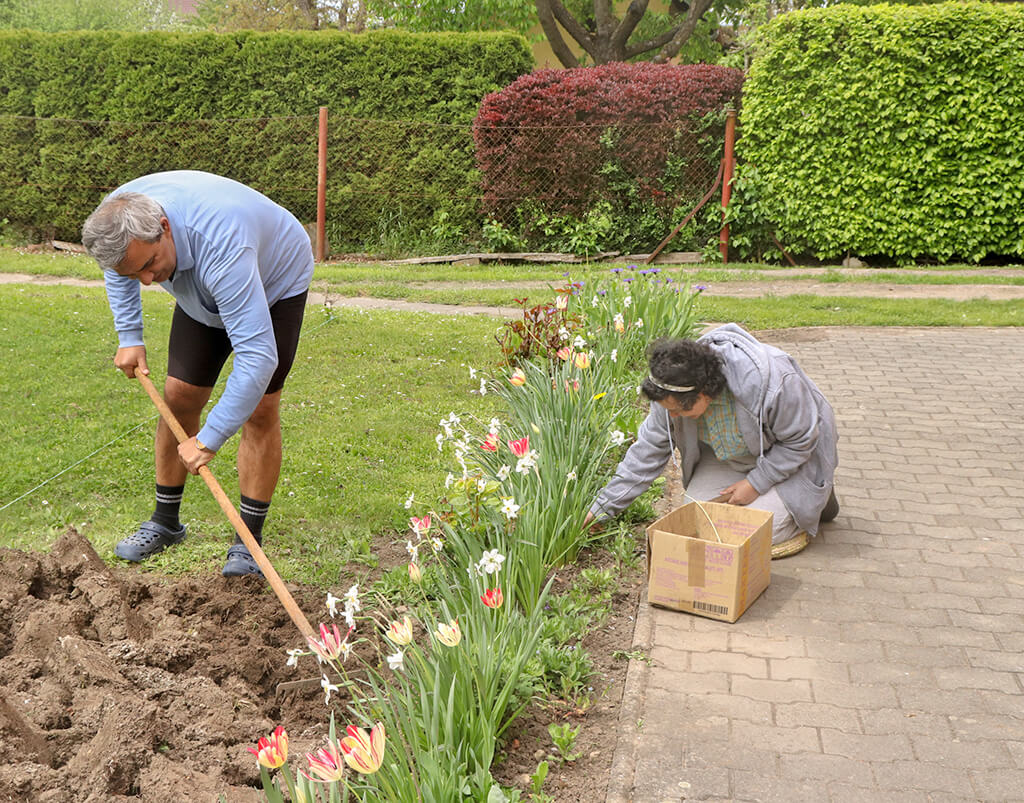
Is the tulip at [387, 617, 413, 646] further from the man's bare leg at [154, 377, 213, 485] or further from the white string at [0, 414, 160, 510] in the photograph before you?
the white string at [0, 414, 160, 510]

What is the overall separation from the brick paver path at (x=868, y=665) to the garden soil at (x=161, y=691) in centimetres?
23

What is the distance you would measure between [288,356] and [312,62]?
10.3 metres

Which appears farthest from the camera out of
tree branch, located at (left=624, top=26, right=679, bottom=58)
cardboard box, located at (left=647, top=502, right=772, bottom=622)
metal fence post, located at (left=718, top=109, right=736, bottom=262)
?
tree branch, located at (left=624, top=26, right=679, bottom=58)

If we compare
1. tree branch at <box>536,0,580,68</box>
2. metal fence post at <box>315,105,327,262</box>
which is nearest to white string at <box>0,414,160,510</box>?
metal fence post at <box>315,105,327,262</box>

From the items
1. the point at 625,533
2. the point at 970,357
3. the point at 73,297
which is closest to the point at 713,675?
the point at 625,533

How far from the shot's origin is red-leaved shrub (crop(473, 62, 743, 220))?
12477 mm

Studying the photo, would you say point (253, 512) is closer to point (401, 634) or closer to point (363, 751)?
point (401, 634)

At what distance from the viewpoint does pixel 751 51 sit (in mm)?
14188

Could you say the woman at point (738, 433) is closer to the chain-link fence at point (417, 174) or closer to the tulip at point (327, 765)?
the tulip at point (327, 765)

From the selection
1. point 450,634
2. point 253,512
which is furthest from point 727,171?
point 450,634

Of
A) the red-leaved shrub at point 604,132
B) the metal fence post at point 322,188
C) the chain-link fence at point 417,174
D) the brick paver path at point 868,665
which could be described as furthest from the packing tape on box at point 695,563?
the metal fence post at point 322,188

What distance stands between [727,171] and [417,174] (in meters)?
3.87

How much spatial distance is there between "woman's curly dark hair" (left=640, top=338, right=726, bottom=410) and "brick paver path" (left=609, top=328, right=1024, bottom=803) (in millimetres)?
845

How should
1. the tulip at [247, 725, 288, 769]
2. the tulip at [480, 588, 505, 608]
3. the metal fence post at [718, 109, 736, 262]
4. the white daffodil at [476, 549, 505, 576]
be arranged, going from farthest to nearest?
the metal fence post at [718, 109, 736, 262] → the white daffodil at [476, 549, 505, 576] → the tulip at [480, 588, 505, 608] → the tulip at [247, 725, 288, 769]
